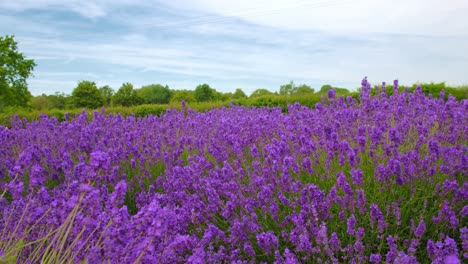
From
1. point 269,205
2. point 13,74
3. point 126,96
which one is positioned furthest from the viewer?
point 126,96

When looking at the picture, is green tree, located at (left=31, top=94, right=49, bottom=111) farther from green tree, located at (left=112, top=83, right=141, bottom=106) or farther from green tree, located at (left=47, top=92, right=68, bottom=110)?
green tree, located at (left=112, top=83, right=141, bottom=106)

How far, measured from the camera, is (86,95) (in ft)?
127

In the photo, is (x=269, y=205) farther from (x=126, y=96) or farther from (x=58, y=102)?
(x=58, y=102)

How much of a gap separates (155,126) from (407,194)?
3.81m

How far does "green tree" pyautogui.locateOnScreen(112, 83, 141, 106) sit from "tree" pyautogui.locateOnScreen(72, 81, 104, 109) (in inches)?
72.0

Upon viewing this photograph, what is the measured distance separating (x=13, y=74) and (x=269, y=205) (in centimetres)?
2713

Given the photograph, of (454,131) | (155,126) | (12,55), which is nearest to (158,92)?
(12,55)

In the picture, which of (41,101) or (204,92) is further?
(41,101)

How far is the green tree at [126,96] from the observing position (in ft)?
126

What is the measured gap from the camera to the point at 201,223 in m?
3.27

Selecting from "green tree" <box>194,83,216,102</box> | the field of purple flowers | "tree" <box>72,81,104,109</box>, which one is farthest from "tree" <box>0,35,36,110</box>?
the field of purple flowers

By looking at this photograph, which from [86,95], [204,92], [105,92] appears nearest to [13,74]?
[86,95]

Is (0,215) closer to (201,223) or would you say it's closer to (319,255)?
(201,223)

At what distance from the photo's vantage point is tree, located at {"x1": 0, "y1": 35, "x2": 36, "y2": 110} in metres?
24.8
